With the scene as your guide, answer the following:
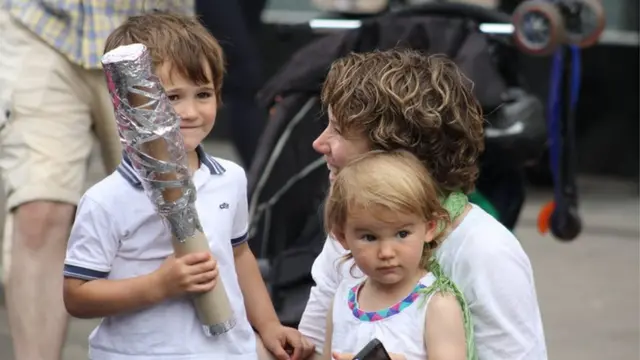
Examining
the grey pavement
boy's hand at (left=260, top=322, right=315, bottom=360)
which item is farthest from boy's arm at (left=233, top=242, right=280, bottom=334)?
the grey pavement

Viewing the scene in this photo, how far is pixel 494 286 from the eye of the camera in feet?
8.63

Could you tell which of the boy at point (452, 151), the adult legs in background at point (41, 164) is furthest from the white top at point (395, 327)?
the adult legs in background at point (41, 164)

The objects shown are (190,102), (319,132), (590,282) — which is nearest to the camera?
(190,102)

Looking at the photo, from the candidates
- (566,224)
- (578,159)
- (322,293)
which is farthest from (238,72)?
(578,159)

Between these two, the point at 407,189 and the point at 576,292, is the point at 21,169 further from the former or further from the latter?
the point at 576,292

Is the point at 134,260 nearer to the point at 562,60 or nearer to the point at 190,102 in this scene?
the point at 190,102

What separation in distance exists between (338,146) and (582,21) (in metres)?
2.54

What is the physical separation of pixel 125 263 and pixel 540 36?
2.49 metres

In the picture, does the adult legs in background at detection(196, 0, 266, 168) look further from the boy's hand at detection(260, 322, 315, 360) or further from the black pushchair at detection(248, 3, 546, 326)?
the boy's hand at detection(260, 322, 315, 360)

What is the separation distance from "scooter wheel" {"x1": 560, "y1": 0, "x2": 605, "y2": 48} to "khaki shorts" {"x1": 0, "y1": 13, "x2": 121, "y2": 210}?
1905mm

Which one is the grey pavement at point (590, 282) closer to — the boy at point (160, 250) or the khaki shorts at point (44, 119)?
the khaki shorts at point (44, 119)

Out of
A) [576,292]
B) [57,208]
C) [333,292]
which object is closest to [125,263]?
[333,292]

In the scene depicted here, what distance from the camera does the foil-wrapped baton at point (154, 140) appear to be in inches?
102

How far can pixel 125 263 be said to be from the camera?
279 cm
